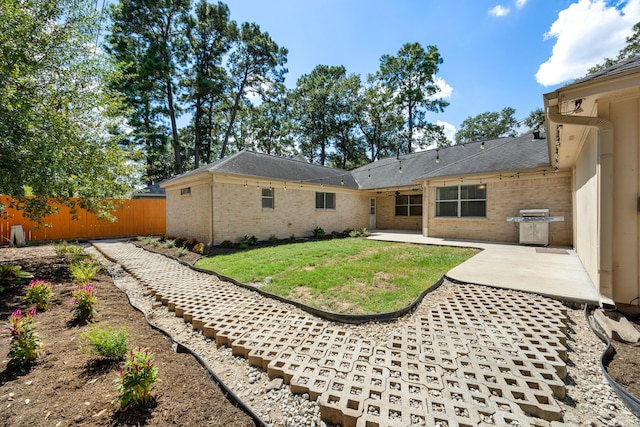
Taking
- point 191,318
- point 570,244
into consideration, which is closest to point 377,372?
point 191,318

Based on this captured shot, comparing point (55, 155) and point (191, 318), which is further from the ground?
point (55, 155)

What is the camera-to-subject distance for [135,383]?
74.2 inches

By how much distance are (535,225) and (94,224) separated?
20348 millimetres

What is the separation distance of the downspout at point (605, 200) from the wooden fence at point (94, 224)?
16038 mm

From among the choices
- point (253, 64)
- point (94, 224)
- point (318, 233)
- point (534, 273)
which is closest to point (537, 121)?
point (318, 233)

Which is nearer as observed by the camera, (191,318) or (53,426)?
(53,426)

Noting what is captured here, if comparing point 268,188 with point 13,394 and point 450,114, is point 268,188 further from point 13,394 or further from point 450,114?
point 450,114

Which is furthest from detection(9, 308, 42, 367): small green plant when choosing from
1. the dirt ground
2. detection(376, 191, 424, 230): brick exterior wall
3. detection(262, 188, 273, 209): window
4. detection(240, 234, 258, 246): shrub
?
detection(376, 191, 424, 230): brick exterior wall

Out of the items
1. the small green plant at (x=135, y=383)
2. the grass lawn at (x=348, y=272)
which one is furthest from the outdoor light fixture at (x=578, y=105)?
the small green plant at (x=135, y=383)

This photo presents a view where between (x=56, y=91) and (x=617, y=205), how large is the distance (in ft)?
37.5

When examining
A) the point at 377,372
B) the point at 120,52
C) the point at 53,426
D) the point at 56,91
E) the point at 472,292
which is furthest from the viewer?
the point at 120,52

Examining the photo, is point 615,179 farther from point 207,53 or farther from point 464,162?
point 207,53

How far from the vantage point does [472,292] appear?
4.30 m

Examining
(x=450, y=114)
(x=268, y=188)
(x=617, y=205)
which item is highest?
(x=450, y=114)
